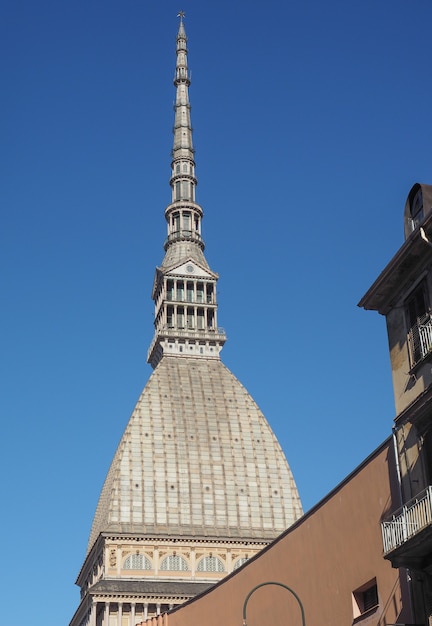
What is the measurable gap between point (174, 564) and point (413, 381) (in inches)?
3254

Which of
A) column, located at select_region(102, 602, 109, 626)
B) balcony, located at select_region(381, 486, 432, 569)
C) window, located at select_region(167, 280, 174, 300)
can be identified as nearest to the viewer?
balcony, located at select_region(381, 486, 432, 569)

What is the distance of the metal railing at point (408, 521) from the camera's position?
26672mm

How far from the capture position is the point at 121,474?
385 feet

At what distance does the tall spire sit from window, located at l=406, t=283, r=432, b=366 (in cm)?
9958

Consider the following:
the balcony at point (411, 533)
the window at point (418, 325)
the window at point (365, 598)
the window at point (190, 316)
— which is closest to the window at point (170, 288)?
the window at point (190, 316)

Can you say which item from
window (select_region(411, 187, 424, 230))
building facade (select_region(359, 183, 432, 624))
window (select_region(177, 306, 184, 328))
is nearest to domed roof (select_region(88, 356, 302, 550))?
window (select_region(177, 306, 184, 328))

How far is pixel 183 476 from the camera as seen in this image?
391 feet

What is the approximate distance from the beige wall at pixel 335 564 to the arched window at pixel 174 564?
64923mm

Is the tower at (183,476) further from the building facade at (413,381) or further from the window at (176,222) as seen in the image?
the building facade at (413,381)

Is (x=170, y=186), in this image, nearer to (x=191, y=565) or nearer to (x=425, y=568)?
(x=191, y=565)

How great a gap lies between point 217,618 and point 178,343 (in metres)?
85.0

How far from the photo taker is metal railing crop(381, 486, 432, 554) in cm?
2667

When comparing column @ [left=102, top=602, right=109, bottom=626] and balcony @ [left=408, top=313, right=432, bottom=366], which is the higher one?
column @ [left=102, top=602, right=109, bottom=626]

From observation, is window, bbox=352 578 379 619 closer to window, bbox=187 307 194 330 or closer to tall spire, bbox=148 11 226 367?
tall spire, bbox=148 11 226 367
